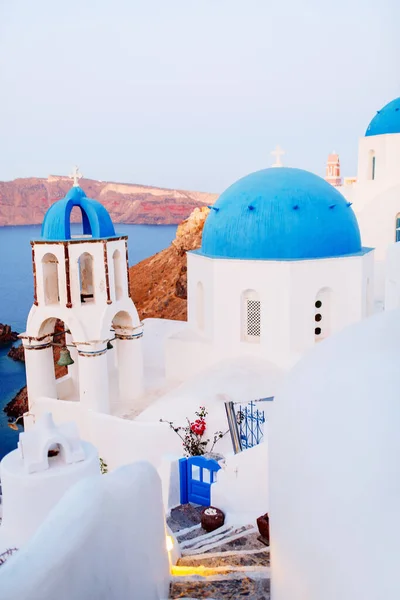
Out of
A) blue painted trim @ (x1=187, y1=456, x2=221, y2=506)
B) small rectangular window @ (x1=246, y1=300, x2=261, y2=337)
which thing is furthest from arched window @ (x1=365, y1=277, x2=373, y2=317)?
blue painted trim @ (x1=187, y1=456, x2=221, y2=506)

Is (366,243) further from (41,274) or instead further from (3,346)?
(3,346)

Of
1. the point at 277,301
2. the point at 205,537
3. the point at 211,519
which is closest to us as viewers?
the point at 205,537

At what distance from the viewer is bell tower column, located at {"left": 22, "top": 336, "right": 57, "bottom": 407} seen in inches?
464

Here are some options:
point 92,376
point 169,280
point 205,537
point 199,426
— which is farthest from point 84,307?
point 169,280

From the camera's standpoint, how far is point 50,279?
11992 mm

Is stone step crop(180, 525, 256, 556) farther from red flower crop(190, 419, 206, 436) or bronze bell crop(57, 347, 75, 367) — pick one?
bronze bell crop(57, 347, 75, 367)

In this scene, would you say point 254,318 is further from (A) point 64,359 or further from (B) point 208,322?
(A) point 64,359

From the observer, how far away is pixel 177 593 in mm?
4977

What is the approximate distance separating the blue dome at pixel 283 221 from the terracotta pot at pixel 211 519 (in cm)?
538

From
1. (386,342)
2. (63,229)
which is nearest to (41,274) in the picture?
(63,229)

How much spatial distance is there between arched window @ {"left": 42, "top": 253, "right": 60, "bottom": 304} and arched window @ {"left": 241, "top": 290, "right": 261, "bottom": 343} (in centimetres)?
384

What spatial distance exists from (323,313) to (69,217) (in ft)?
17.5

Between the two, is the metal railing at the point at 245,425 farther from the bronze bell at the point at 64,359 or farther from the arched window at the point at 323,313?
the bronze bell at the point at 64,359

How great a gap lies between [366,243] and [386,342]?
15569mm
